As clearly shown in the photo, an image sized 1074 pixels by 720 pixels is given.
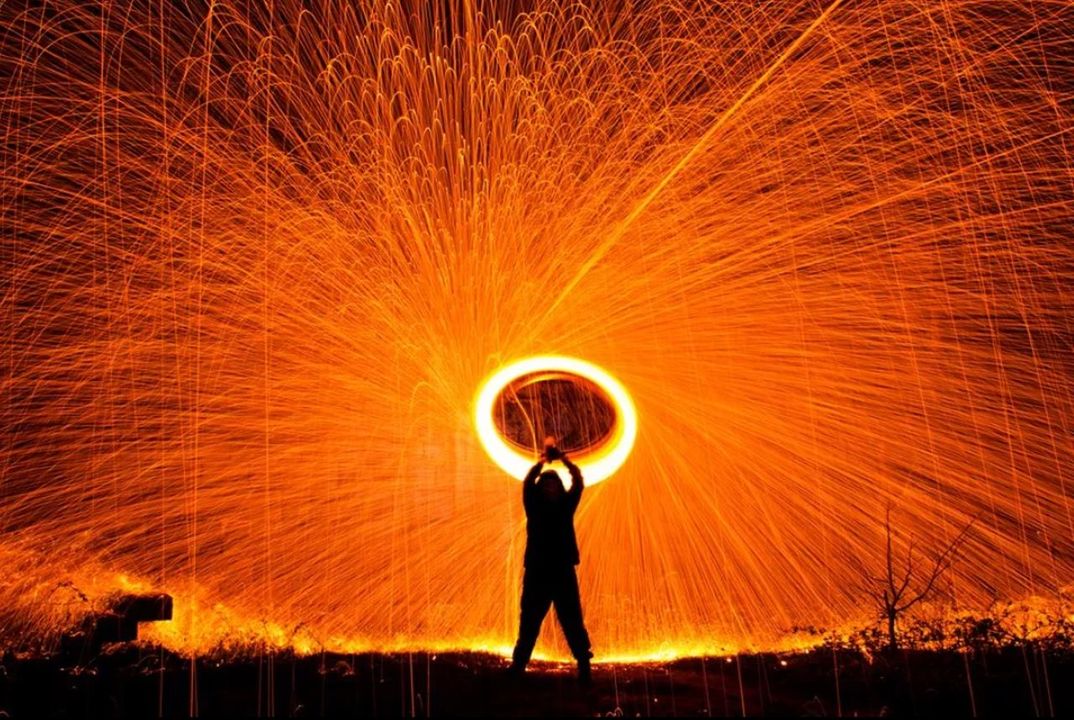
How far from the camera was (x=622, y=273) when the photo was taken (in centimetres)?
1054

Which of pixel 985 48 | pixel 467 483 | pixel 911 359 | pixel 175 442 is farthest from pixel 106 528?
pixel 985 48

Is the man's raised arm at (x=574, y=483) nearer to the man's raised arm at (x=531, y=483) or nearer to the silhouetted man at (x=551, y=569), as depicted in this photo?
the silhouetted man at (x=551, y=569)

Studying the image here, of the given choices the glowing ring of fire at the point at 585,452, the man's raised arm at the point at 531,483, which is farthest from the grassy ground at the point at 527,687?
the glowing ring of fire at the point at 585,452

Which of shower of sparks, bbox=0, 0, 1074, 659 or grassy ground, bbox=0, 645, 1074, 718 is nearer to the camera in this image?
grassy ground, bbox=0, 645, 1074, 718

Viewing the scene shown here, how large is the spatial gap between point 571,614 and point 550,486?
917mm

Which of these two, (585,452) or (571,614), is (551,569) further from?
(585,452)

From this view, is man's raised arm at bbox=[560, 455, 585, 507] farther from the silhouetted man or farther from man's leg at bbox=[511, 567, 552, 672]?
man's leg at bbox=[511, 567, 552, 672]

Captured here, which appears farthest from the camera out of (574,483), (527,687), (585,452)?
(585,452)

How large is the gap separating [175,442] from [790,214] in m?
8.46

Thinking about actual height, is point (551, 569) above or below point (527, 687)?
above

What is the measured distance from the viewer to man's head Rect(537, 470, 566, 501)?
6.89m

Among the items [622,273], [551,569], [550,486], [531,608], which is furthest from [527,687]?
[622,273]

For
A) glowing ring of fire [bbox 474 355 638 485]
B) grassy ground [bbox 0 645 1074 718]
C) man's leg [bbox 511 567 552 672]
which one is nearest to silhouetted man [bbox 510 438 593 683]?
man's leg [bbox 511 567 552 672]

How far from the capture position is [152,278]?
37.2ft
